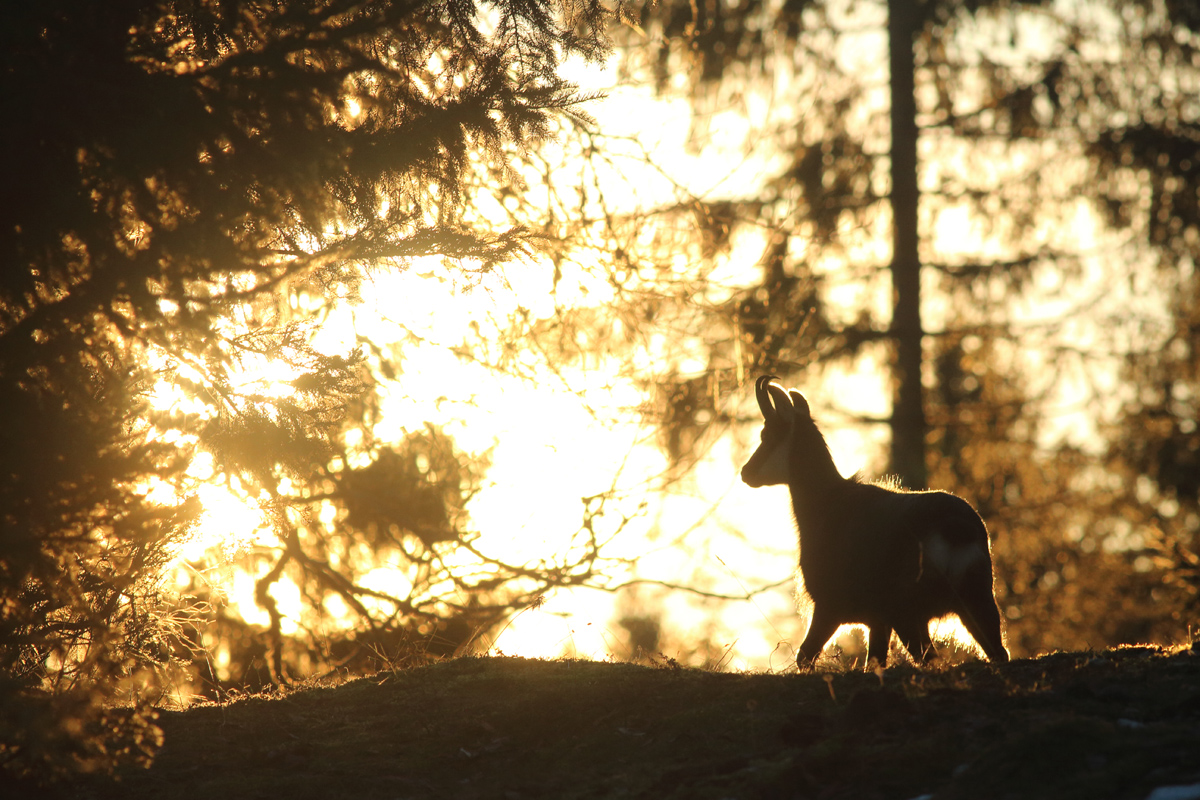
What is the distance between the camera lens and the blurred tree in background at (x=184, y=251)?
534 centimetres

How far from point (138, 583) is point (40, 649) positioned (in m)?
0.67

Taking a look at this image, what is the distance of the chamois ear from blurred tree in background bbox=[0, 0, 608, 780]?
101 inches

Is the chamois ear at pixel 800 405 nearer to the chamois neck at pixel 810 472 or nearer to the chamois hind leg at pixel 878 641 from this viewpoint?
the chamois neck at pixel 810 472

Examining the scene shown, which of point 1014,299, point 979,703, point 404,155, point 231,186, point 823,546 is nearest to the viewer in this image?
point 979,703

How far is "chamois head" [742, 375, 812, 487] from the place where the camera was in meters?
8.07

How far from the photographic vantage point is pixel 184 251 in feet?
18.6

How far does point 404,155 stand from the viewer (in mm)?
6246

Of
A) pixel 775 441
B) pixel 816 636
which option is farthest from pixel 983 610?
pixel 775 441

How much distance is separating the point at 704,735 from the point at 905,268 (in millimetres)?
11796

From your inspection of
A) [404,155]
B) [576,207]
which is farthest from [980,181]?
[404,155]

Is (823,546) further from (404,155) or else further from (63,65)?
(63,65)

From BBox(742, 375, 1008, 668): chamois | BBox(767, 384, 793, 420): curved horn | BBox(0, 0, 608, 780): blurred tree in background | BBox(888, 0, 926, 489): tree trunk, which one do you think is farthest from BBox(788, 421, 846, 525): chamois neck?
BBox(888, 0, 926, 489): tree trunk

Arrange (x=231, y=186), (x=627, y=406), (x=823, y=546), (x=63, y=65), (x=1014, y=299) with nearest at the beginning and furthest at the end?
(x=63, y=65) → (x=231, y=186) → (x=823, y=546) → (x=627, y=406) → (x=1014, y=299)

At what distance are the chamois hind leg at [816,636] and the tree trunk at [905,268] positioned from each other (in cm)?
854
